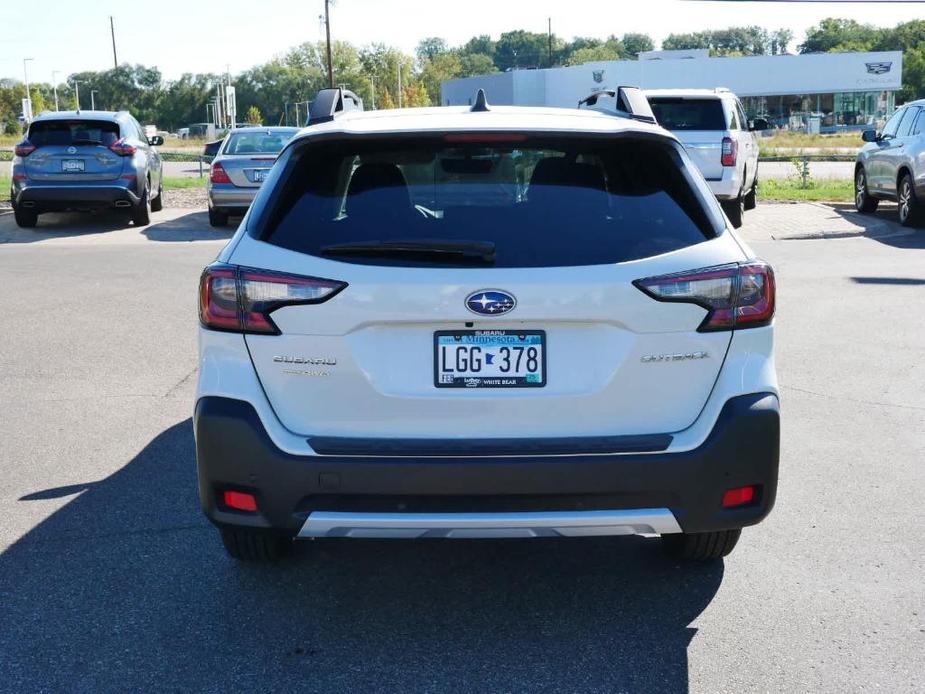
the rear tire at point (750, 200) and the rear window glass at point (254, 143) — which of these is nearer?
the rear window glass at point (254, 143)

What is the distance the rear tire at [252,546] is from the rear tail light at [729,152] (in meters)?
14.9

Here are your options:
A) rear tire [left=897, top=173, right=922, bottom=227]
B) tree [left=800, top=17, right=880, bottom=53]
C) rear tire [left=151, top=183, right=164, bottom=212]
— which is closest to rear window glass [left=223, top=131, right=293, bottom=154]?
rear tire [left=151, top=183, right=164, bottom=212]

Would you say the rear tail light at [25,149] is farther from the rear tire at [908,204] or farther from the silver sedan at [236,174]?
the rear tire at [908,204]

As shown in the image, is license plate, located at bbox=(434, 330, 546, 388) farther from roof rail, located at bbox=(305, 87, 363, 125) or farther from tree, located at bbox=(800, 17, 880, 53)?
tree, located at bbox=(800, 17, 880, 53)

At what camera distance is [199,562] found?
4.81 meters

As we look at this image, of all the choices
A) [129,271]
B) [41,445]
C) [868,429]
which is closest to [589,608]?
[868,429]

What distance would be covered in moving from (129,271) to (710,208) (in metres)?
11.5

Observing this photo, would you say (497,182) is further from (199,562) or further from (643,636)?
(199,562)

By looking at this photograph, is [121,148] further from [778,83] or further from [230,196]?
[778,83]

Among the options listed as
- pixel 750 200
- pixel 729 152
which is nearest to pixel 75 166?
pixel 729 152

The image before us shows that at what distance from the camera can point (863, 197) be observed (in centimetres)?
2069

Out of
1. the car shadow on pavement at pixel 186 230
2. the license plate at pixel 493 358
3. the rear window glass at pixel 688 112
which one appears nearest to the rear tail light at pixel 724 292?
the license plate at pixel 493 358

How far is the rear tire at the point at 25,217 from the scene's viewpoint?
63.4 feet

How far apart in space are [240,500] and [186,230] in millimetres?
15955
